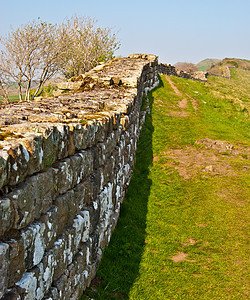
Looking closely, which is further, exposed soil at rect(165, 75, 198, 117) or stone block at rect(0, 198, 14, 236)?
exposed soil at rect(165, 75, 198, 117)

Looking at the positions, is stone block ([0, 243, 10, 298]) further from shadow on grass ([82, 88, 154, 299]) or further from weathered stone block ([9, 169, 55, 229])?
shadow on grass ([82, 88, 154, 299])

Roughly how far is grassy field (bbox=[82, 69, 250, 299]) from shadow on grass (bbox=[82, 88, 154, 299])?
2cm

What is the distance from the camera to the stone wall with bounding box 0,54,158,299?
251cm

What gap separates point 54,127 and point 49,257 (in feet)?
4.48

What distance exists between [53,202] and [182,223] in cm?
493

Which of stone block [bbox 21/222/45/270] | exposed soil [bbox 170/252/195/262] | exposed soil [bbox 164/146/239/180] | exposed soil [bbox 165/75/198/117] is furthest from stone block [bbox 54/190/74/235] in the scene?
exposed soil [bbox 165/75/198/117]

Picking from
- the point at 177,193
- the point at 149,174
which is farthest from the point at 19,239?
the point at 149,174

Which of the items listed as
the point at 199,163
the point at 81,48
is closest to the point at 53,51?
the point at 81,48

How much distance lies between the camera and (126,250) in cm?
606

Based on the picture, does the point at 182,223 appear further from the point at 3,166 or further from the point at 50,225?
the point at 3,166

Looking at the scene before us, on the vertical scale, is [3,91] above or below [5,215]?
above

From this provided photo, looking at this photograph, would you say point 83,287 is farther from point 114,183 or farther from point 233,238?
point 233,238

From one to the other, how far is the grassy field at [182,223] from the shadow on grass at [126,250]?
0.7 inches

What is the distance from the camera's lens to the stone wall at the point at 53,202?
8.23ft
